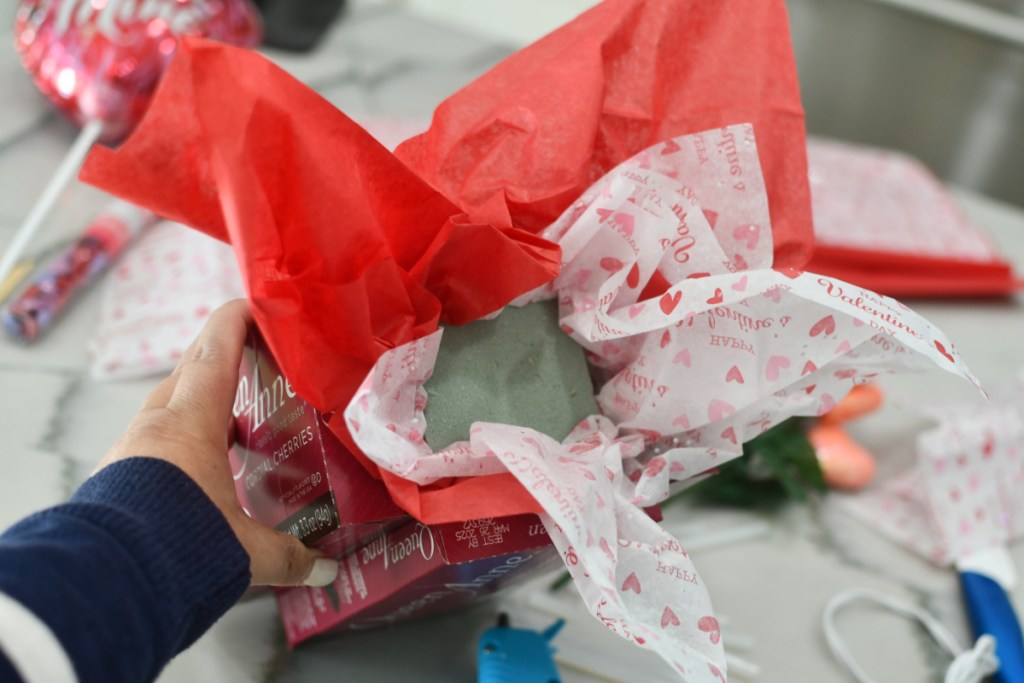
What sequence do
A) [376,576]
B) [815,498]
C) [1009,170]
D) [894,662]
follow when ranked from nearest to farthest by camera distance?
[376,576] → [894,662] → [815,498] → [1009,170]

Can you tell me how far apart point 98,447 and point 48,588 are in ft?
0.92

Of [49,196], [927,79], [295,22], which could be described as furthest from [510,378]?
[927,79]

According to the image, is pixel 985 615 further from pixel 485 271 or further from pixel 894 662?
pixel 485 271

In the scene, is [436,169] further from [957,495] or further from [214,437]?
[957,495]

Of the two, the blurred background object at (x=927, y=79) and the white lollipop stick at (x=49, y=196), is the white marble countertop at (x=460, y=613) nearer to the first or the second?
the white lollipop stick at (x=49, y=196)

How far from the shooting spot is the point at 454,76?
109 cm

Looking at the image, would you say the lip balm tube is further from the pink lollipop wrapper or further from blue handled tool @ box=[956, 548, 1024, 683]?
blue handled tool @ box=[956, 548, 1024, 683]

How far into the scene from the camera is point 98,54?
73cm

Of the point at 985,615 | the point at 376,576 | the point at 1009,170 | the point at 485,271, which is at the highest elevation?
the point at 485,271

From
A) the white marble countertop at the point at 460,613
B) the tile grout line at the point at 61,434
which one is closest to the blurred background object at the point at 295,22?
the white marble countertop at the point at 460,613

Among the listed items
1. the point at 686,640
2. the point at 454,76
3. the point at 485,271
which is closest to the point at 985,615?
the point at 686,640

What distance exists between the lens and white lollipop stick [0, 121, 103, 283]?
67 cm

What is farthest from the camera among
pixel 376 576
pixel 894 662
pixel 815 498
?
pixel 815 498

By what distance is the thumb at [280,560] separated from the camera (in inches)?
14.6
